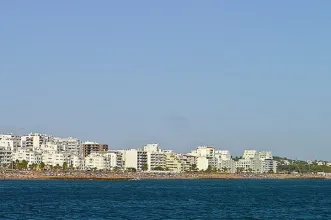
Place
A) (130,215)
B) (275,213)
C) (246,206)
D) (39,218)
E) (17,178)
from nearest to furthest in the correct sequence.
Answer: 1. (39,218)
2. (130,215)
3. (275,213)
4. (246,206)
5. (17,178)

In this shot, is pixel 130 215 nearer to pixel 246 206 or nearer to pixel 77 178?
pixel 246 206

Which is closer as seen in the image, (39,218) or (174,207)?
(39,218)

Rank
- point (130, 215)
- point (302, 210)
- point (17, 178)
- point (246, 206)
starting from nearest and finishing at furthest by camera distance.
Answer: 1. point (130, 215)
2. point (302, 210)
3. point (246, 206)
4. point (17, 178)

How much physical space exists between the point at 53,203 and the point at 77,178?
102m

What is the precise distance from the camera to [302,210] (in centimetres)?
6044

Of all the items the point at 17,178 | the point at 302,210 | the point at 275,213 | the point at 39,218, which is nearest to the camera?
the point at 39,218

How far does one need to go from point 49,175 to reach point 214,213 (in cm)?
11777

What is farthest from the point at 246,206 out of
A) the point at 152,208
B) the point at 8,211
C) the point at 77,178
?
the point at 77,178

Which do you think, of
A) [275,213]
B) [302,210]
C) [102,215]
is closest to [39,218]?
[102,215]

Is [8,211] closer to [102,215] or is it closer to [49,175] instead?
[102,215]

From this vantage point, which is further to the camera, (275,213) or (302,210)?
(302,210)

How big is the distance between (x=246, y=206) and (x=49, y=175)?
10996cm

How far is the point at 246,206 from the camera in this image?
6481 cm

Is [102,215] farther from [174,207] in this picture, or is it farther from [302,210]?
[302,210]
